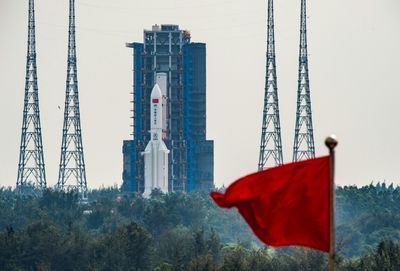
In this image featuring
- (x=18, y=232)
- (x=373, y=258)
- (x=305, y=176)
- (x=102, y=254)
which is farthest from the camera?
(x=18, y=232)

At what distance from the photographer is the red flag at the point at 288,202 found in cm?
3806

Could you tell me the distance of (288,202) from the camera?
38.2 metres

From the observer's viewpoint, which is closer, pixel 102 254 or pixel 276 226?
pixel 276 226

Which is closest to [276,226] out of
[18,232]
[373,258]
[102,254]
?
[373,258]

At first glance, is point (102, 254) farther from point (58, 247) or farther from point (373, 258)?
point (373, 258)

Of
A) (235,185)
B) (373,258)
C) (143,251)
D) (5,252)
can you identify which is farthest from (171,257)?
(235,185)

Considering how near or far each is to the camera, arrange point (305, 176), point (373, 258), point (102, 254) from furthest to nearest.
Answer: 1. point (102, 254)
2. point (373, 258)
3. point (305, 176)

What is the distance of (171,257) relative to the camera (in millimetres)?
154125

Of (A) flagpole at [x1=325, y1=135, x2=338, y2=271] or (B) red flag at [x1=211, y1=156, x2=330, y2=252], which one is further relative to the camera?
(B) red flag at [x1=211, y1=156, x2=330, y2=252]

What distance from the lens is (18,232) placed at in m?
167

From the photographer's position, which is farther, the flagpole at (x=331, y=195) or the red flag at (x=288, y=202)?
the red flag at (x=288, y=202)

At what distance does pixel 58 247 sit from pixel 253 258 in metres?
25.2

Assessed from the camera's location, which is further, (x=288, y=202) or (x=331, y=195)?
(x=288, y=202)

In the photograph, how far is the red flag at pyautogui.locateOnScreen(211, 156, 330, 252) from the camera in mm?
38062
